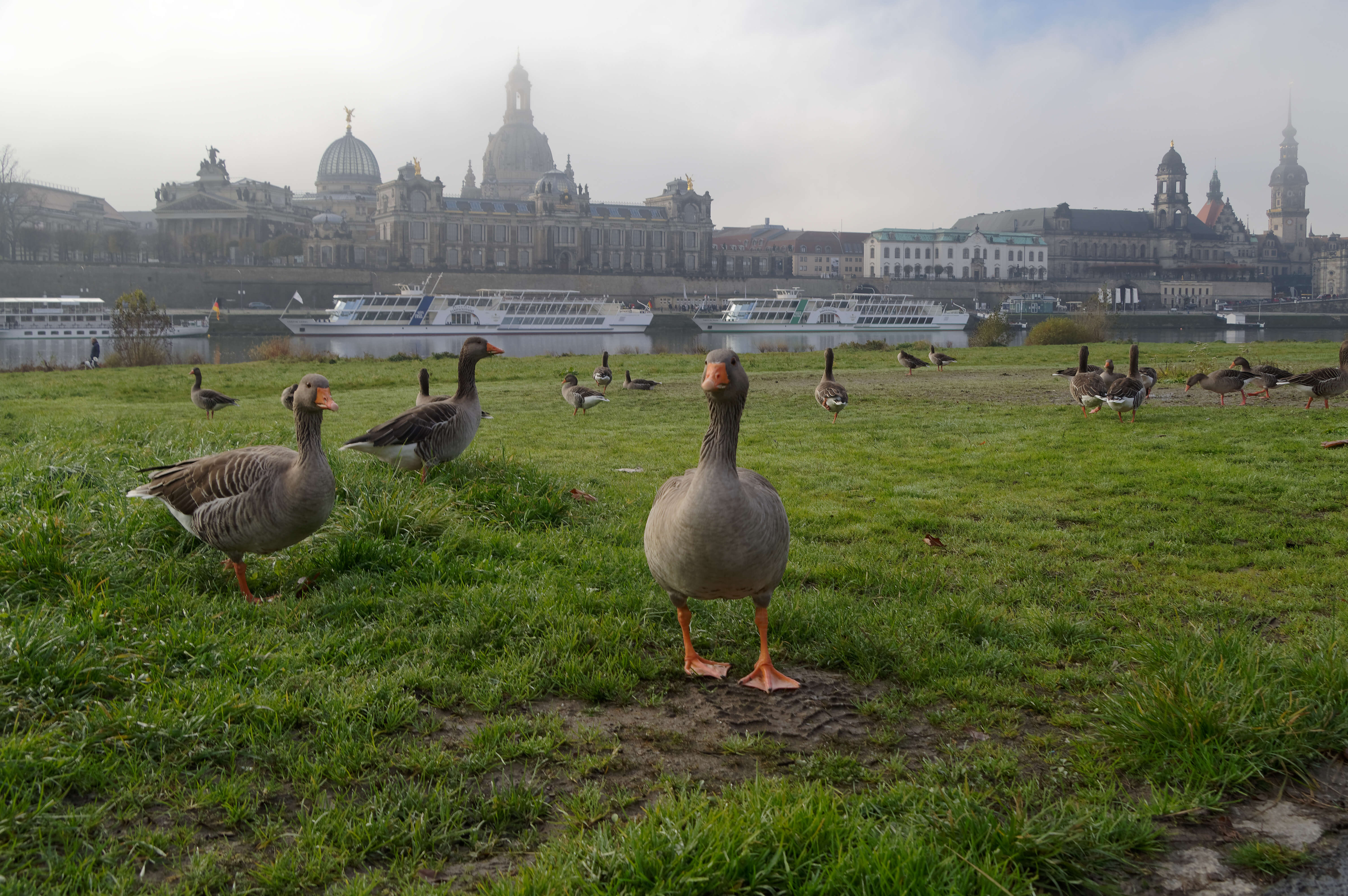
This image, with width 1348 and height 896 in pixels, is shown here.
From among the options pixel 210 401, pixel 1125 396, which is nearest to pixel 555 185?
pixel 210 401

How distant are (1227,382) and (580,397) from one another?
8429 mm

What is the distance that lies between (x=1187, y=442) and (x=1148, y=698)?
6.78 meters

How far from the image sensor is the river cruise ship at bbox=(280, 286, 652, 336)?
58.8 meters

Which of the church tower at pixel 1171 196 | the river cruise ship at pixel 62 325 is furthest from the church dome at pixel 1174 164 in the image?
the river cruise ship at pixel 62 325

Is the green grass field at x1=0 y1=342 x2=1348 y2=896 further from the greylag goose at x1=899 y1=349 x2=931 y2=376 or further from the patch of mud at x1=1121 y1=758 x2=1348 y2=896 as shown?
the greylag goose at x1=899 y1=349 x2=931 y2=376

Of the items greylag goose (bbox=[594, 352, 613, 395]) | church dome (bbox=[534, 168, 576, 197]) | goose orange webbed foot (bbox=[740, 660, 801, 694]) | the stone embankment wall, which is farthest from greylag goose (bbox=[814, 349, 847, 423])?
church dome (bbox=[534, 168, 576, 197])

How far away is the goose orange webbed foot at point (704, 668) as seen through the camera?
11.5 feet

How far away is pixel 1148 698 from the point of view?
9.33 feet

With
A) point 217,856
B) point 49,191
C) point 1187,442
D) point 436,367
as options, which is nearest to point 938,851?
point 217,856

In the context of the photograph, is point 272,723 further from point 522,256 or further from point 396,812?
point 522,256

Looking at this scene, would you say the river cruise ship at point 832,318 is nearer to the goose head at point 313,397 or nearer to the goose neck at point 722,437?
the goose head at point 313,397

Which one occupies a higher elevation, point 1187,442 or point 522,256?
point 522,256

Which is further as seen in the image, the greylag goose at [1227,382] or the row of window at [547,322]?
the row of window at [547,322]

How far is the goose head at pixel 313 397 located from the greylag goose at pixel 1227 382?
11.2 meters
